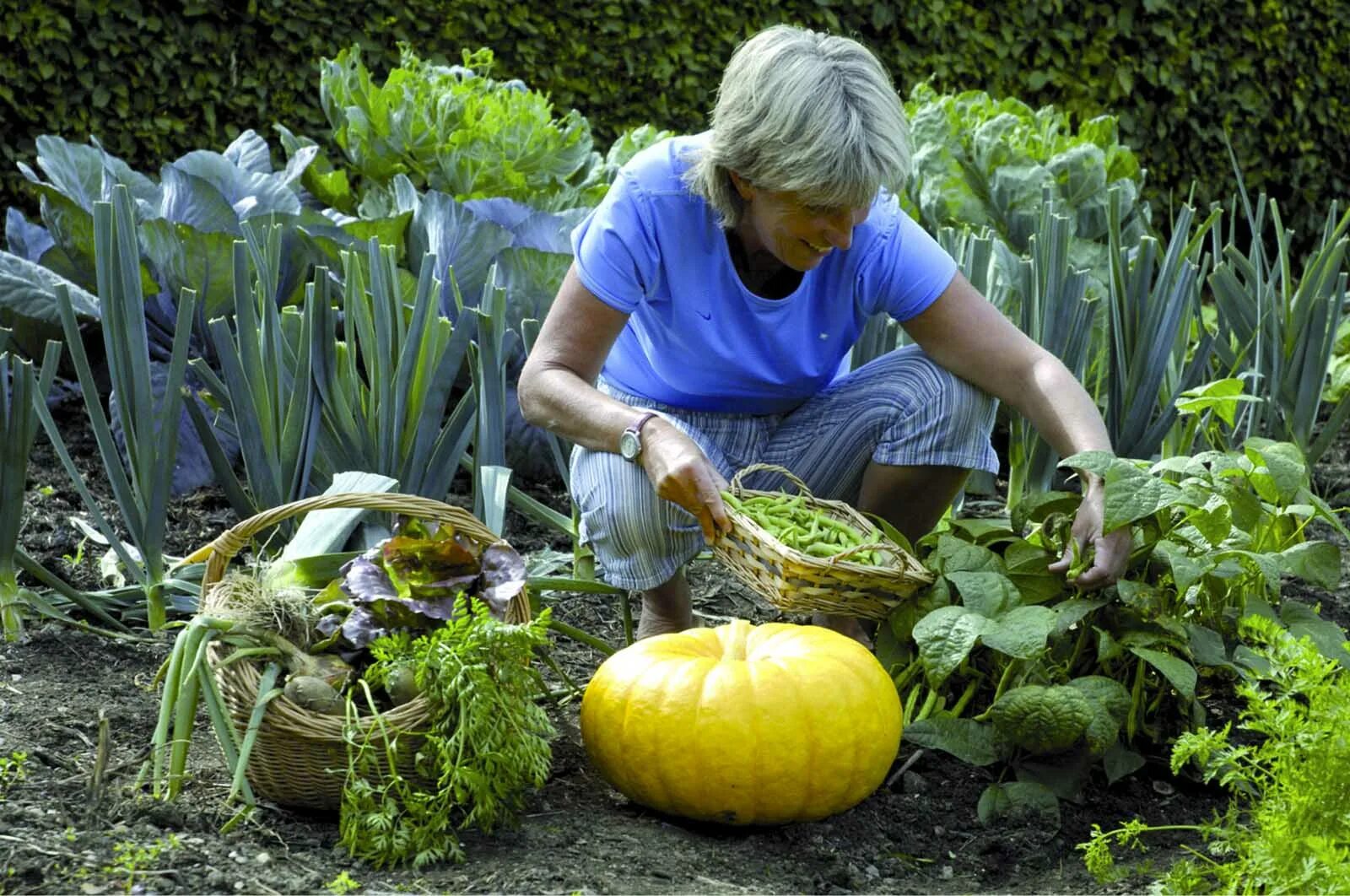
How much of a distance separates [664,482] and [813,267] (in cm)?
46

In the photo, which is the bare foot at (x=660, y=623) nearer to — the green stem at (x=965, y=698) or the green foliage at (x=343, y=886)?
the green stem at (x=965, y=698)

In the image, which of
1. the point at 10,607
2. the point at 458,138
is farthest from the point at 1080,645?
the point at 458,138

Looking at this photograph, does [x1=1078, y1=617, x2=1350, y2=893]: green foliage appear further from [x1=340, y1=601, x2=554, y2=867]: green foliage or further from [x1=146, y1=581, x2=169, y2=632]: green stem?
[x1=146, y1=581, x2=169, y2=632]: green stem

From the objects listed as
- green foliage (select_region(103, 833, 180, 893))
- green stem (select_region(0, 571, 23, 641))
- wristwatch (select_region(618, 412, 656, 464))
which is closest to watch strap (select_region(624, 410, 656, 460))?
wristwatch (select_region(618, 412, 656, 464))

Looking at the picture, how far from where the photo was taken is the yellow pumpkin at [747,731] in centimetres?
184

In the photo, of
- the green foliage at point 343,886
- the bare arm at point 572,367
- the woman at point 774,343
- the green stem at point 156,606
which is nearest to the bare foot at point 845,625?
the woman at point 774,343

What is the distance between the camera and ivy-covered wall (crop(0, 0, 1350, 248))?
477 centimetres

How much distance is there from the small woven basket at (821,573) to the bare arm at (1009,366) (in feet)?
0.84

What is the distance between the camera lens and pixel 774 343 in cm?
239

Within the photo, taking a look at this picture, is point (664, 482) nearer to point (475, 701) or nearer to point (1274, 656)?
point (475, 701)

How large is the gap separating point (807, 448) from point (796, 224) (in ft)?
1.62

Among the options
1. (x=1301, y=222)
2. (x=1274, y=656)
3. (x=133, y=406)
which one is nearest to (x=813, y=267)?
(x=1274, y=656)

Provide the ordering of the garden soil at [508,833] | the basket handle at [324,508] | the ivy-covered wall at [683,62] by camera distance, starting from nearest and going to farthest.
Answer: the garden soil at [508,833] → the basket handle at [324,508] → the ivy-covered wall at [683,62]

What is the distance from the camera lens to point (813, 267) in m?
2.24
